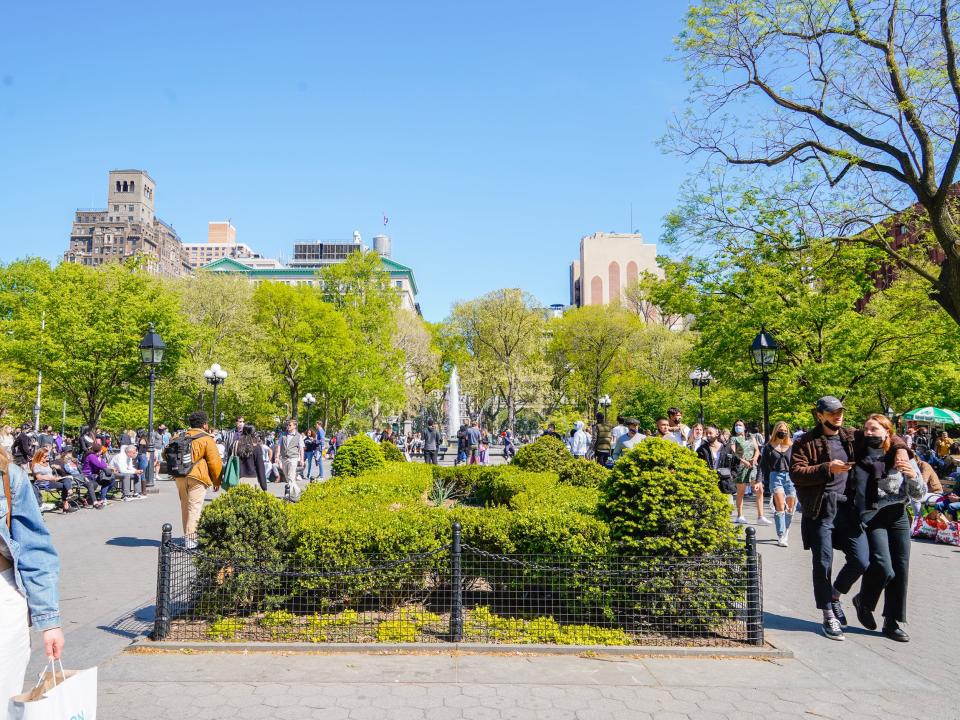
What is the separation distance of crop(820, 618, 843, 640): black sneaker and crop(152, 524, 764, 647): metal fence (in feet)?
2.42

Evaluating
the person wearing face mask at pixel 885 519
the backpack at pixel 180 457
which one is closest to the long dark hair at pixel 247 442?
the backpack at pixel 180 457

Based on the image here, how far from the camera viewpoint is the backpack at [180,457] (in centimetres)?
875

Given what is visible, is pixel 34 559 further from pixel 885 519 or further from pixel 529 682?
pixel 885 519

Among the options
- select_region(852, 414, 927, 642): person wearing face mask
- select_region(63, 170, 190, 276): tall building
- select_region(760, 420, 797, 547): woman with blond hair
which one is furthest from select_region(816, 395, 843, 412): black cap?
select_region(63, 170, 190, 276): tall building

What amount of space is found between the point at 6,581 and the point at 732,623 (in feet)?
18.7

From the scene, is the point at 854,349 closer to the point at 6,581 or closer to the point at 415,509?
the point at 415,509

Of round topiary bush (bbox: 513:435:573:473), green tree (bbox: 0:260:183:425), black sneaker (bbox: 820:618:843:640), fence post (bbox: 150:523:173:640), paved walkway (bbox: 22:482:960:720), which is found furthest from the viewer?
green tree (bbox: 0:260:183:425)

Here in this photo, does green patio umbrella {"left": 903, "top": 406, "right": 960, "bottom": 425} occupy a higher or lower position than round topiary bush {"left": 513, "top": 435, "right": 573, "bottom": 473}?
higher

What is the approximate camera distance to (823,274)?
65.6 feet

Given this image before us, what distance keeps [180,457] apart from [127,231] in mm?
147373

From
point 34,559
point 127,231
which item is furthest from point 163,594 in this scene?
point 127,231

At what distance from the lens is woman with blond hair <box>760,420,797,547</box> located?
11.1 meters

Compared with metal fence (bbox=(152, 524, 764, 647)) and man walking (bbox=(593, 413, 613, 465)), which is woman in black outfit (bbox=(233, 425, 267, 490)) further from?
man walking (bbox=(593, 413, 613, 465))

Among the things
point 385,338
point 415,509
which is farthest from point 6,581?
point 385,338
